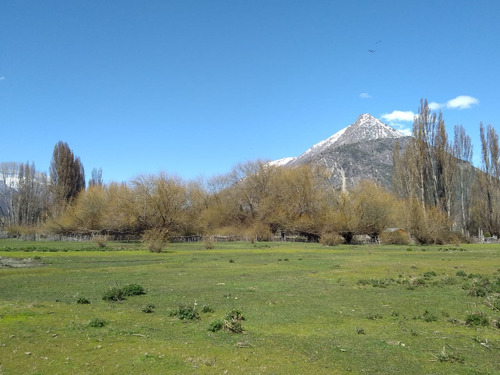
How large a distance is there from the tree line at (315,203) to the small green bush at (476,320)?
2049 inches

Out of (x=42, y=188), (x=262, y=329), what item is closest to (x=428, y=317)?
(x=262, y=329)

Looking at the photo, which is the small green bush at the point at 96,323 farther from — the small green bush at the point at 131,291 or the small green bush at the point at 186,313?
the small green bush at the point at 131,291

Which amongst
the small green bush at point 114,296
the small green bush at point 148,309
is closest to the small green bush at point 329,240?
the small green bush at point 114,296

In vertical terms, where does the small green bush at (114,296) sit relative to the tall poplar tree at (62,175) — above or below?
below

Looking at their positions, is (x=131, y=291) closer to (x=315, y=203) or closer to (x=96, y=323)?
(x=96, y=323)

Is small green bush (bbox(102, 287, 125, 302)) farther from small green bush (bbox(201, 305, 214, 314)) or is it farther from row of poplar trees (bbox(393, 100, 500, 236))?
row of poplar trees (bbox(393, 100, 500, 236))

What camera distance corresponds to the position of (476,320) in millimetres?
11625

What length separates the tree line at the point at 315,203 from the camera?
70.3m

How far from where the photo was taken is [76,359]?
818 cm

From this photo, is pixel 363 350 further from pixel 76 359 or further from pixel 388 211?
pixel 388 211

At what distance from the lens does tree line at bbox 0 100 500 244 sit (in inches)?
2768

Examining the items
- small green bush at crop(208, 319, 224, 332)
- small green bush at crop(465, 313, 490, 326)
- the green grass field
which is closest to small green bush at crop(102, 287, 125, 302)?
the green grass field

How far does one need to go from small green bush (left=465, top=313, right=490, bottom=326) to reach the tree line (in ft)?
171

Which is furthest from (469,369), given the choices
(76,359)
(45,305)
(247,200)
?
(247,200)
